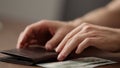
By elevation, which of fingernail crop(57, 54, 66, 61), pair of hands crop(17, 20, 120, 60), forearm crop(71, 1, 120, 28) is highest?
forearm crop(71, 1, 120, 28)

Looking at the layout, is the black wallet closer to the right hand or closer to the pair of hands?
the pair of hands

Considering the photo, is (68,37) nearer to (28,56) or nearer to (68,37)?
(68,37)

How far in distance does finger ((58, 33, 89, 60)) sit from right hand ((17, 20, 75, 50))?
0.49ft

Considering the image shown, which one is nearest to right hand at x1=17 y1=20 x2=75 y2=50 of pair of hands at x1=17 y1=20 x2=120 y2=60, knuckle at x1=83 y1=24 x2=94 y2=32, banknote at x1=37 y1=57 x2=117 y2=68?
pair of hands at x1=17 y1=20 x2=120 y2=60

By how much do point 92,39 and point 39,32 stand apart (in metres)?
0.30

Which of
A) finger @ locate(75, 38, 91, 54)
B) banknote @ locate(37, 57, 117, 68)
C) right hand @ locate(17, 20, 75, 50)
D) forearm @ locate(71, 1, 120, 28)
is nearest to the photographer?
banknote @ locate(37, 57, 117, 68)

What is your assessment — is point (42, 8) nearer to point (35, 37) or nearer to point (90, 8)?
point (90, 8)

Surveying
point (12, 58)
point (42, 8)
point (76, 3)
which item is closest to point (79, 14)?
point (76, 3)

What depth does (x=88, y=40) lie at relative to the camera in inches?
46.6

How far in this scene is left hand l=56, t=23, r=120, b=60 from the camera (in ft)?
3.81

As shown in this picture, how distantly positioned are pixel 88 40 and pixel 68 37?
0.08 meters

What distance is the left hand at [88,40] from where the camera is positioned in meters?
1.16

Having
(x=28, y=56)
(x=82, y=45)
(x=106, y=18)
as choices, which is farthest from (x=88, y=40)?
(x=106, y=18)

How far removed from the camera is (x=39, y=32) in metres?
1.43
